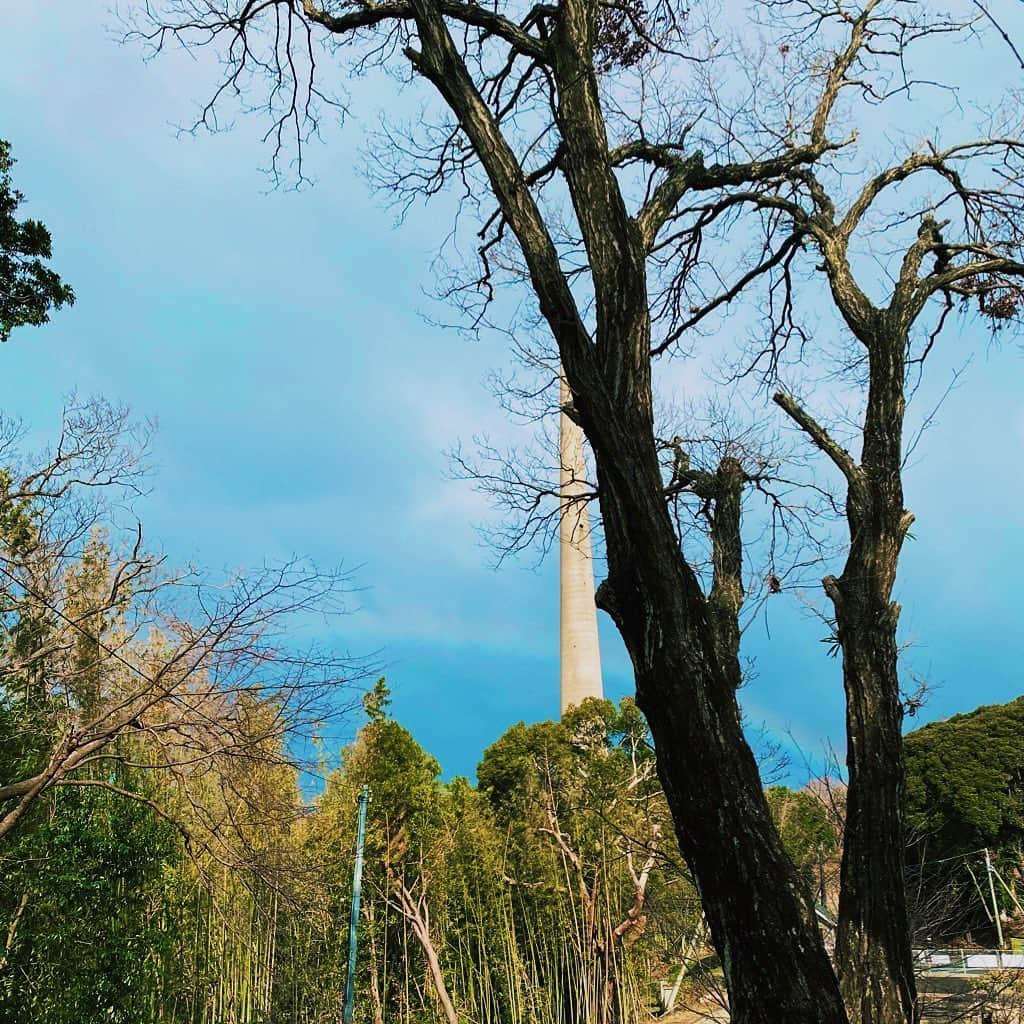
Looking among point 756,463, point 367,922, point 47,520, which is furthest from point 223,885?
point 756,463

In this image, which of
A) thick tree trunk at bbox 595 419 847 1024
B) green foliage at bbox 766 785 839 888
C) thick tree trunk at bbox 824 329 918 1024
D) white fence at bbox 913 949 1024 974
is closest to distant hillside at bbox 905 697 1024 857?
green foliage at bbox 766 785 839 888

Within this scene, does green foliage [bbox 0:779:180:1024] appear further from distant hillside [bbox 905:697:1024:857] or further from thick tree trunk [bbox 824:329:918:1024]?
distant hillside [bbox 905:697:1024:857]

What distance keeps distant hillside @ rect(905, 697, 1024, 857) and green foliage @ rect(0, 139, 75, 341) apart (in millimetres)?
13393

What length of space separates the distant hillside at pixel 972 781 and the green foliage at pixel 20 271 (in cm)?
1339

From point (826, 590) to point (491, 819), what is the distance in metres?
8.44

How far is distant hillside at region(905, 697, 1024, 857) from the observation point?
47.7 ft

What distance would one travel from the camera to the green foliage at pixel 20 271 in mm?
7434

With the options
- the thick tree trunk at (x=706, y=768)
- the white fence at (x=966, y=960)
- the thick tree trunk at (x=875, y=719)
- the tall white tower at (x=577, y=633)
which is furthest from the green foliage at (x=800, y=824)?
the thick tree trunk at (x=706, y=768)

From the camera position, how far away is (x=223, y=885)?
799cm

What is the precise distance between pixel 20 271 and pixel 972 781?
15128mm

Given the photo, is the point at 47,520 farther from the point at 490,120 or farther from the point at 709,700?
the point at 709,700

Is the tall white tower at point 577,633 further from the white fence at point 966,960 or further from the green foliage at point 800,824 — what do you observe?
the white fence at point 966,960

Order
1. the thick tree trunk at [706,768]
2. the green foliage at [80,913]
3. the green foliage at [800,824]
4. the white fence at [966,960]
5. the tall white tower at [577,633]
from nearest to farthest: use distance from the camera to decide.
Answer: the thick tree trunk at [706,768] < the white fence at [966,960] < the green foliage at [80,913] < the green foliage at [800,824] < the tall white tower at [577,633]

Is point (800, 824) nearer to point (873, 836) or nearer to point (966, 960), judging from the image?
point (966, 960)
